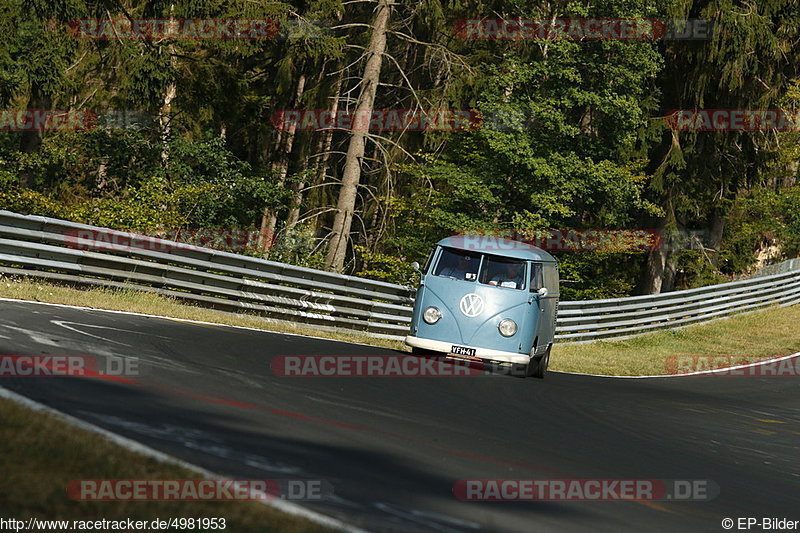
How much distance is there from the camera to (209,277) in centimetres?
1891

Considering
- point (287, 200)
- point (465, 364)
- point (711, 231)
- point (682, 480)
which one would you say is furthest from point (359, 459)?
point (711, 231)

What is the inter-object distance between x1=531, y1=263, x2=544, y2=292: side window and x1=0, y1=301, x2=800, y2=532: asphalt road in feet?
5.43

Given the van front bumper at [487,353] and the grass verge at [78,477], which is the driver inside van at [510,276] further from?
the grass verge at [78,477]

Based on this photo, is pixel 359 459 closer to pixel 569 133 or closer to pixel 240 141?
pixel 569 133

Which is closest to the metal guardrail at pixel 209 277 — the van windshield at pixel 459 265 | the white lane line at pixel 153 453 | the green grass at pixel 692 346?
the green grass at pixel 692 346

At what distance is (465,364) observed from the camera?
1673cm

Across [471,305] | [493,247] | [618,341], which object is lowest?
[618,341]

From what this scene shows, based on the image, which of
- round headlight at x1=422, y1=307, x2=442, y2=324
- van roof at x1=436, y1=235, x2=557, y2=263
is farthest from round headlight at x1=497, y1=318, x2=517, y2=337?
van roof at x1=436, y1=235, x2=557, y2=263

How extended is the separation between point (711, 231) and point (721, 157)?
7.63 meters

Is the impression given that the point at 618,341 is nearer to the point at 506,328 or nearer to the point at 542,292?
the point at 542,292

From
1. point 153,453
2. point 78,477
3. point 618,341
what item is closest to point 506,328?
point 153,453

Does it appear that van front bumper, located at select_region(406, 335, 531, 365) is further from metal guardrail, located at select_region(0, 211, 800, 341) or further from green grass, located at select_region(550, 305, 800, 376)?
metal guardrail, located at select_region(0, 211, 800, 341)

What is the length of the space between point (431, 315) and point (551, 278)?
2.90m

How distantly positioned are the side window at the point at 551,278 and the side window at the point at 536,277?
39cm
